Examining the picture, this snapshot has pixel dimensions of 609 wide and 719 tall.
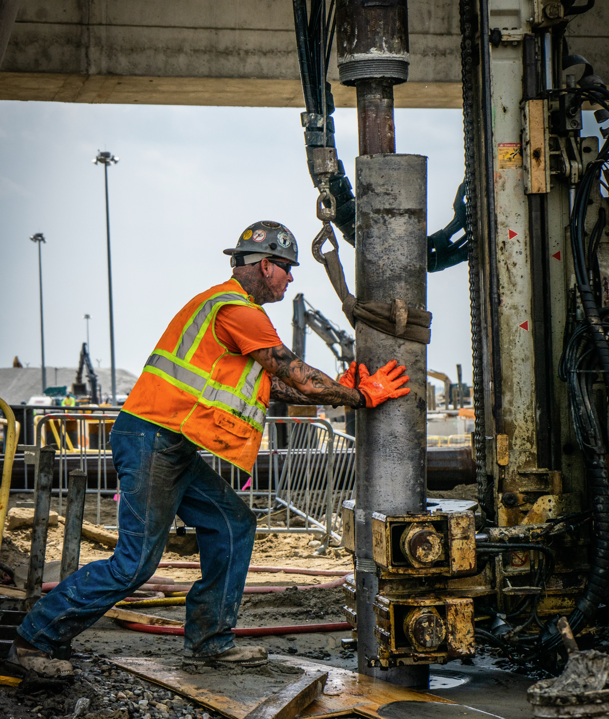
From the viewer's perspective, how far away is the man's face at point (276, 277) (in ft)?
14.6

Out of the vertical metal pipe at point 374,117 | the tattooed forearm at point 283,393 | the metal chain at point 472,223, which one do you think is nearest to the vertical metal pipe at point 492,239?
the metal chain at point 472,223

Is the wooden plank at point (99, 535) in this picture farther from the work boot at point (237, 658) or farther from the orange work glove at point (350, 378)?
the orange work glove at point (350, 378)

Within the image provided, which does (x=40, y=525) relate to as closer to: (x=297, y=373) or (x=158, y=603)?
(x=158, y=603)

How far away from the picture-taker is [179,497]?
427 centimetres

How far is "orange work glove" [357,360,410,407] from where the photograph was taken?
4.05m

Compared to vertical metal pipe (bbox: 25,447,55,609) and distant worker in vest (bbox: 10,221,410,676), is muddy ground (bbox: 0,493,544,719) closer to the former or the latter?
distant worker in vest (bbox: 10,221,410,676)

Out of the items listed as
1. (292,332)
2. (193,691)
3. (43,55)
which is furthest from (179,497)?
(292,332)

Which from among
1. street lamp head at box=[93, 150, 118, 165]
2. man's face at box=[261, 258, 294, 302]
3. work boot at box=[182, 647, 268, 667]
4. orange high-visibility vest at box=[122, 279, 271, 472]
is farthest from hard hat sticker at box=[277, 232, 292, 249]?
street lamp head at box=[93, 150, 118, 165]

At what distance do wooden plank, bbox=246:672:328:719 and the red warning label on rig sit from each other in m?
2.84

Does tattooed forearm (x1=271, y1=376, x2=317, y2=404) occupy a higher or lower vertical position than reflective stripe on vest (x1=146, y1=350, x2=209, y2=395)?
lower

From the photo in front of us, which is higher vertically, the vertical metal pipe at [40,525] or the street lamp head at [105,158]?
the street lamp head at [105,158]

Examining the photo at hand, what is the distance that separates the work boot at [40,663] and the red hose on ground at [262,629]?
1.56 meters

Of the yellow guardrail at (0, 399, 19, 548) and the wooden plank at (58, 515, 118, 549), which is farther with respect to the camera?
the wooden plank at (58, 515, 118, 549)

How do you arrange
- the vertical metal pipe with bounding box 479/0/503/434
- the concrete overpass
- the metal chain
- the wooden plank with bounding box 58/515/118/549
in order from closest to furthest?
the vertical metal pipe with bounding box 479/0/503/434
the metal chain
the concrete overpass
the wooden plank with bounding box 58/515/118/549
